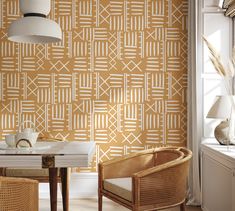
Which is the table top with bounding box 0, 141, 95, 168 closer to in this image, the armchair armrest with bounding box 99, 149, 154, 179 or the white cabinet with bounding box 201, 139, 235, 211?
the armchair armrest with bounding box 99, 149, 154, 179

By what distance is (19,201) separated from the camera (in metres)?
2.49

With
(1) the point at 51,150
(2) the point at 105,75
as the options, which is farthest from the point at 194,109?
(1) the point at 51,150

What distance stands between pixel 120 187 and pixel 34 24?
1411 millimetres

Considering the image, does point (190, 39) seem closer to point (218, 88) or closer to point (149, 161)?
point (218, 88)

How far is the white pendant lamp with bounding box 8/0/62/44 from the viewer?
10.2 ft

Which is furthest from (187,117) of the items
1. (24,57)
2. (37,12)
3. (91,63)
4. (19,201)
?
(19,201)

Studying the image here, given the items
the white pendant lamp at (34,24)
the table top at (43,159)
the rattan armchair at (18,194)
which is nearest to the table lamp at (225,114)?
the table top at (43,159)

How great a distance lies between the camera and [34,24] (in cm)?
313

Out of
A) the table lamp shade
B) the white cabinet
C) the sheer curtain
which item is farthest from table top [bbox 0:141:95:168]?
the sheer curtain

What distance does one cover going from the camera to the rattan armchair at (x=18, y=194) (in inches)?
94.7

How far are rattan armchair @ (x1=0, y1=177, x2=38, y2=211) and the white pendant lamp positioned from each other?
1.15m

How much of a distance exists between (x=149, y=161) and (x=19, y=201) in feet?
5.67

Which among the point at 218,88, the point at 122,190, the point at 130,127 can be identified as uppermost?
the point at 218,88

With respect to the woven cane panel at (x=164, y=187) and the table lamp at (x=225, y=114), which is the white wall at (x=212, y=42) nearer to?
the table lamp at (x=225, y=114)
